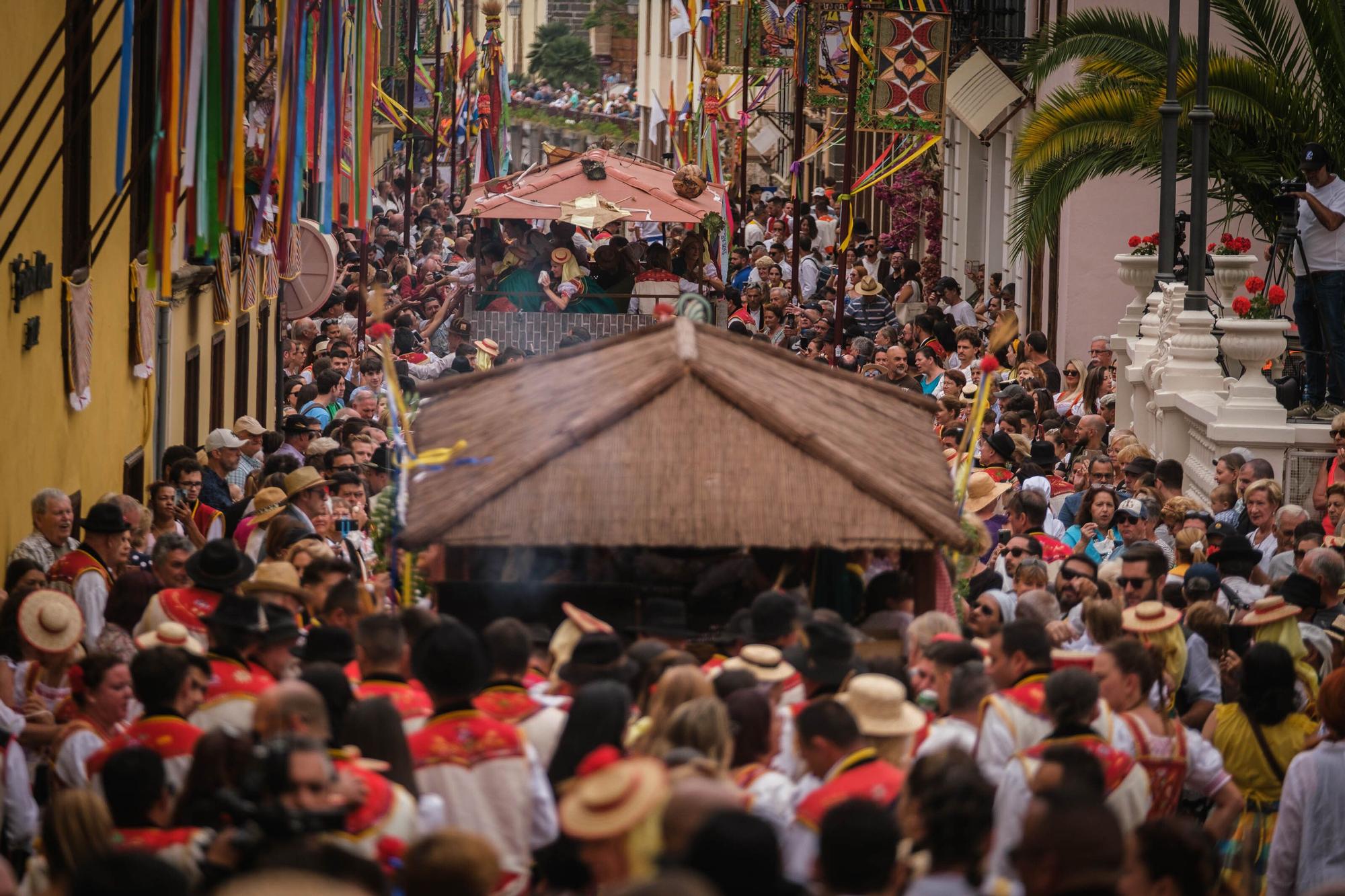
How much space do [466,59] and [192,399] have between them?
74.3 feet

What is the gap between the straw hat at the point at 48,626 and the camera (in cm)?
818

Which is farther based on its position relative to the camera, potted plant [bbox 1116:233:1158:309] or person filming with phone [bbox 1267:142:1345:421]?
potted plant [bbox 1116:233:1158:309]

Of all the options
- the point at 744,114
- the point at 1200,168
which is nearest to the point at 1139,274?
the point at 1200,168

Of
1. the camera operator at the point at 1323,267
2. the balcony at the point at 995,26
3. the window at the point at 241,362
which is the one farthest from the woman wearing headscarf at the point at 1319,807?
the balcony at the point at 995,26

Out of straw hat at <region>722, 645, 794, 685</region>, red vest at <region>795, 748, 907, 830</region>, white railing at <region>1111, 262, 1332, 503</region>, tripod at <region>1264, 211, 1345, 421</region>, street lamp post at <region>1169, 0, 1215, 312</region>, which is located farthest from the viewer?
street lamp post at <region>1169, 0, 1215, 312</region>

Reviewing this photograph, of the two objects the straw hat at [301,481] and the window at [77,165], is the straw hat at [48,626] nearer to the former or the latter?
the straw hat at [301,481]

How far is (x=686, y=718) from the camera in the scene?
6371 mm

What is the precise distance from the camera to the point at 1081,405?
18641 millimetres

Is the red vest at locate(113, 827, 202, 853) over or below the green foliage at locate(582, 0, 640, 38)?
below

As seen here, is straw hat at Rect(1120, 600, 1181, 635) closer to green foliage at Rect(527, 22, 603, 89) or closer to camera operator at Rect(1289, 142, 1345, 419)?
camera operator at Rect(1289, 142, 1345, 419)

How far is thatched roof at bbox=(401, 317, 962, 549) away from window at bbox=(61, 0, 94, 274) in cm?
422

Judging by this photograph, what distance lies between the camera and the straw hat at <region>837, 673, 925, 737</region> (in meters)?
6.82

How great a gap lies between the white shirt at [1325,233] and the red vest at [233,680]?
1040 centimetres

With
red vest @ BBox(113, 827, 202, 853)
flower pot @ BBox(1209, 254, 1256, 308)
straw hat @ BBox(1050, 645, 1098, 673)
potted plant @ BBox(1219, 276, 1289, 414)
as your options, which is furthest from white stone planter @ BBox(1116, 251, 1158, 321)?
red vest @ BBox(113, 827, 202, 853)
